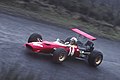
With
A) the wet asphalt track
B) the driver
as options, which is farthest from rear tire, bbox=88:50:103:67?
the driver

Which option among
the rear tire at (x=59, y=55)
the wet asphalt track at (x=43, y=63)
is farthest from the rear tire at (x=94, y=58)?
the rear tire at (x=59, y=55)

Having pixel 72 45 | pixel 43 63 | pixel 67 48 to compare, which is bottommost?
pixel 43 63

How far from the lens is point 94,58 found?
15781 mm

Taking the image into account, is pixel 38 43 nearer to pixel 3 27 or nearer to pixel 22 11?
pixel 3 27

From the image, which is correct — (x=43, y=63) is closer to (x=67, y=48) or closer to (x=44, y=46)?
(x=44, y=46)

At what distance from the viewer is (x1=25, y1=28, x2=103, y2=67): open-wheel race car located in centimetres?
1450

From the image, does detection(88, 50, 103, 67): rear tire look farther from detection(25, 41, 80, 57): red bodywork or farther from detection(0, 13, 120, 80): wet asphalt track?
detection(25, 41, 80, 57): red bodywork

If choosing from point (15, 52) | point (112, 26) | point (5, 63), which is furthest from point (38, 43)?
point (112, 26)

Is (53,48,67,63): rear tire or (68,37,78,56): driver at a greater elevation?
(68,37,78,56): driver

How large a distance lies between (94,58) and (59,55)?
1.98 m

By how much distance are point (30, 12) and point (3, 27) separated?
947 centimetres

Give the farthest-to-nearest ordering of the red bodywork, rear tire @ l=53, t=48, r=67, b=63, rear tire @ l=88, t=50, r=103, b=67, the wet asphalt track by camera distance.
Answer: rear tire @ l=88, t=50, r=103, b=67 < the red bodywork < rear tire @ l=53, t=48, r=67, b=63 < the wet asphalt track

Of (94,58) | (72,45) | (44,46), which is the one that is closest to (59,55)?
(44,46)

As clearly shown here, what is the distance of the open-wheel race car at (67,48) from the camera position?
1450 centimetres
